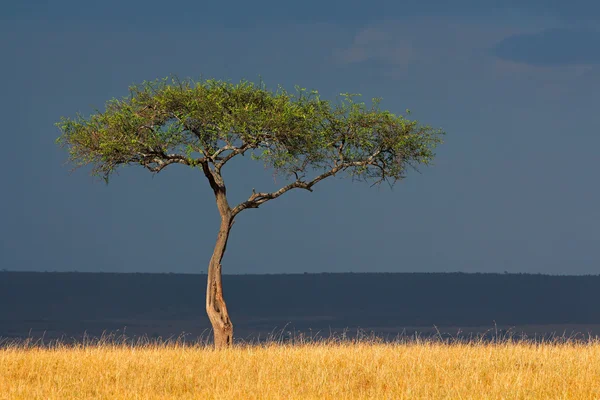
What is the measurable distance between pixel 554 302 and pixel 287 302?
4431cm

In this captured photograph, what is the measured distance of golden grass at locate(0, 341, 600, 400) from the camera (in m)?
18.0

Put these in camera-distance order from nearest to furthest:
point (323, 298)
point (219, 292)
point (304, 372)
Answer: point (304, 372) → point (219, 292) → point (323, 298)

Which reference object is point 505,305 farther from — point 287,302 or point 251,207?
point 251,207

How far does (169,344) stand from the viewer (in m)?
27.6

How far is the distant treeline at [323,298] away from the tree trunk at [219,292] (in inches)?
2812

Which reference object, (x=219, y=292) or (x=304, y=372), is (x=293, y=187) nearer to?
(x=219, y=292)

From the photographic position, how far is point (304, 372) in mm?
20781

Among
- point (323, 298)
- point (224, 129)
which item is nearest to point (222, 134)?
point (224, 129)

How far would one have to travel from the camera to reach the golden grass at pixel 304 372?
18031 mm

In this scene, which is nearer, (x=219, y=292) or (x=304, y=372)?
(x=304, y=372)

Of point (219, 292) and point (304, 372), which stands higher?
point (219, 292)

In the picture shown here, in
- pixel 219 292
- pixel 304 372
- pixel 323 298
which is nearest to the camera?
pixel 304 372

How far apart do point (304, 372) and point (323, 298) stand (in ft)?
396

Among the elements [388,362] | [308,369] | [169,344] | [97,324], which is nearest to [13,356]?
[169,344]
